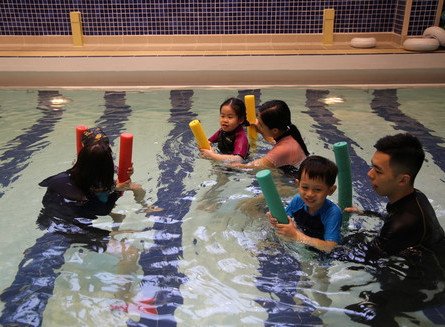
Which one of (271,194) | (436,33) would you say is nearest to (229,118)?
(271,194)

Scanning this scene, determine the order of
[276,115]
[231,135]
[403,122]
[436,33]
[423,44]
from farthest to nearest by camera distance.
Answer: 1. [436,33]
2. [423,44]
3. [403,122]
4. [231,135]
5. [276,115]

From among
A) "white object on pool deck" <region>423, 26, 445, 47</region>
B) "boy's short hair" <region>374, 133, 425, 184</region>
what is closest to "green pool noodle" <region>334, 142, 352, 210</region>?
"boy's short hair" <region>374, 133, 425, 184</region>

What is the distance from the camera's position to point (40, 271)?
113 inches

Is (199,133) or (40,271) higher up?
(199,133)

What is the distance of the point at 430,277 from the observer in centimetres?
261

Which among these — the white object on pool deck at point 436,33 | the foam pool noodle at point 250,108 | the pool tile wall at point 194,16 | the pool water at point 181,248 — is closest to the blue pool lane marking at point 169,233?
the pool water at point 181,248

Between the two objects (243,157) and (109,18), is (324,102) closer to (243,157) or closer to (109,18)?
(243,157)

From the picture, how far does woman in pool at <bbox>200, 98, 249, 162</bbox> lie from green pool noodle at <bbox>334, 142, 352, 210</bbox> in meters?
1.21

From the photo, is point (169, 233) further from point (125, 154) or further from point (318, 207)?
point (318, 207)

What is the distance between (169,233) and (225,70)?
4335 millimetres

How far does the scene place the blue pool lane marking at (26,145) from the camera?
14.1ft

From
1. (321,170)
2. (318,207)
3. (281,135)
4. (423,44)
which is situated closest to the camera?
(321,170)

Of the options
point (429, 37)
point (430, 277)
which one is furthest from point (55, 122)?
point (429, 37)

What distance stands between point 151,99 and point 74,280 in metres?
4.16
